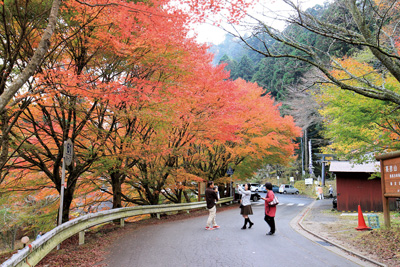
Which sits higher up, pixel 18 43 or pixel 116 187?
pixel 18 43

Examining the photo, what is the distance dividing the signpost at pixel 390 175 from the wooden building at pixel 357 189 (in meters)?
13.0

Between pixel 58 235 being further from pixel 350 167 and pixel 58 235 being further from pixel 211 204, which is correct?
pixel 350 167

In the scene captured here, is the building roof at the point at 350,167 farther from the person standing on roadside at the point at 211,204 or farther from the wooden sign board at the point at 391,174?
the person standing on roadside at the point at 211,204

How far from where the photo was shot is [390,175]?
820 centimetres

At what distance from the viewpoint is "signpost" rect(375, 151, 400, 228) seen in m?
7.82

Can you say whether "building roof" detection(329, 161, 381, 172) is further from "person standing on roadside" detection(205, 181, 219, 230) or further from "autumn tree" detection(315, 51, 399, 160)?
"person standing on roadside" detection(205, 181, 219, 230)

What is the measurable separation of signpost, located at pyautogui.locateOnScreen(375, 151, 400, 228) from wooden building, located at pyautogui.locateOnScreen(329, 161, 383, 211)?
13.0 meters

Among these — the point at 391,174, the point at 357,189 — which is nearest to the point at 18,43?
the point at 391,174

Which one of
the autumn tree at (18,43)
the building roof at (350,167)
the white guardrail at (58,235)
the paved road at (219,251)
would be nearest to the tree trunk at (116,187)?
the white guardrail at (58,235)

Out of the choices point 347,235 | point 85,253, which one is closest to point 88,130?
point 85,253

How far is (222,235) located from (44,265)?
4.96 metres

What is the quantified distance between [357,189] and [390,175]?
1498cm

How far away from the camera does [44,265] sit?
559 cm

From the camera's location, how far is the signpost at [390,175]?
7.82 m
